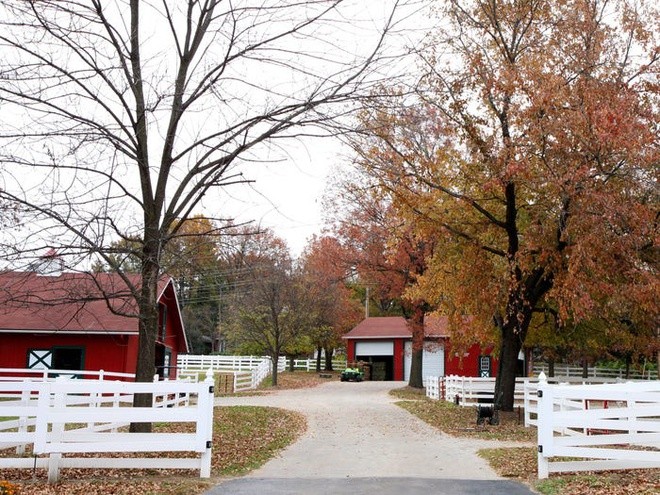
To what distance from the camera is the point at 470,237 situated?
19.7 m

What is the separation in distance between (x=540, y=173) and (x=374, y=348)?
3478 cm

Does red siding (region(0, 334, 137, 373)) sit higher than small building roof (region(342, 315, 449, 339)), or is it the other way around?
small building roof (region(342, 315, 449, 339))

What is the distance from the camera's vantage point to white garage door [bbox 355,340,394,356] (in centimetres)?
5075

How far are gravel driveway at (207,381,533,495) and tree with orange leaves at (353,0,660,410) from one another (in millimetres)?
4484

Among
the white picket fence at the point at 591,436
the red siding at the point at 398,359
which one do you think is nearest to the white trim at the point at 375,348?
the red siding at the point at 398,359

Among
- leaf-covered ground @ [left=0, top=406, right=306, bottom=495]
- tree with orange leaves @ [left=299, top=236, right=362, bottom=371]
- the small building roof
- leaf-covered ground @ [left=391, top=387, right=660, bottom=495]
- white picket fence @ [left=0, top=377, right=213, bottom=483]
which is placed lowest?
leaf-covered ground @ [left=0, top=406, right=306, bottom=495]

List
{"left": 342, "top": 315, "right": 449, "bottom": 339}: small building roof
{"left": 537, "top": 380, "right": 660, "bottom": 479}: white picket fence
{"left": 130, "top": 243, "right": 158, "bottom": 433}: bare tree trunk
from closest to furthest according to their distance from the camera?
1. {"left": 537, "top": 380, "right": 660, "bottom": 479}: white picket fence
2. {"left": 130, "top": 243, "right": 158, "bottom": 433}: bare tree trunk
3. {"left": 342, "top": 315, "right": 449, "bottom": 339}: small building roof

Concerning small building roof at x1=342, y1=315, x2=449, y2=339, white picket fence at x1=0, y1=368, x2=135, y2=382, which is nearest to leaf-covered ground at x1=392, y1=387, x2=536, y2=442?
white picket fence at x1=0, y1=368, x2=135, y2=382

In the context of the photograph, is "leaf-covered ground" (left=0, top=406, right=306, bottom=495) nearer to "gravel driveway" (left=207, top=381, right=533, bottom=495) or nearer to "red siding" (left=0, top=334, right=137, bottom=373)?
"gravel driveway" (left=207, top=381, right=533, bottom=495)

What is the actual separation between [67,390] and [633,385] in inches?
333

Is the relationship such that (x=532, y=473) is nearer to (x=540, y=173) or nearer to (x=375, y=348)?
(x=540, y=173)

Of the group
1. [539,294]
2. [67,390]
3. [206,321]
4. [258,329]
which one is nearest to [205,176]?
[67,390]

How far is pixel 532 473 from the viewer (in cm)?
1050

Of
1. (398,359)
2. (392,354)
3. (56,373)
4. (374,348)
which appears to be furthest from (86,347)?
(392,354)
